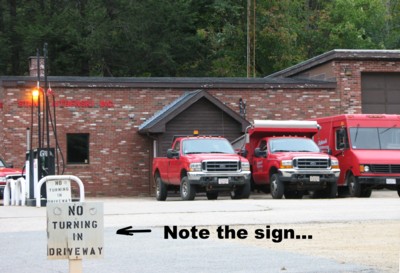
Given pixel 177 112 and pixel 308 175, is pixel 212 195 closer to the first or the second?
pixel 308 175

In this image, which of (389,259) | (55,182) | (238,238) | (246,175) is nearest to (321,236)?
(238,238)

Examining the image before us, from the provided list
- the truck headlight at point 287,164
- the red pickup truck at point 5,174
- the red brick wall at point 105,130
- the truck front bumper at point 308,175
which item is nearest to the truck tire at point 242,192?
the truck front bumper at point 308,175

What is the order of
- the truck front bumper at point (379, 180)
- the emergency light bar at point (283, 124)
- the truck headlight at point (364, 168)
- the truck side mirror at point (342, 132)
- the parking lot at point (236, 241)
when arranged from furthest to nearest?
the emergency light bar at point (283, 124) → the truck side mirror at point (342, 132) → the truck headlight at point (364, 168) → the truck front bumper at point (379, 180) → the parking lot at point (236, 241)

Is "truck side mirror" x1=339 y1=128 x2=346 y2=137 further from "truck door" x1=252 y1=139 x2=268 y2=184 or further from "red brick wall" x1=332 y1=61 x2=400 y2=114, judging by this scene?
"red brick wall" x1=332 y1=61 x2=400 y2=114

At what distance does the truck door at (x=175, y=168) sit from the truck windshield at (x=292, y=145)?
3001 millimetres

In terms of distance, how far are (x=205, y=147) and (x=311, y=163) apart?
334 centimetres

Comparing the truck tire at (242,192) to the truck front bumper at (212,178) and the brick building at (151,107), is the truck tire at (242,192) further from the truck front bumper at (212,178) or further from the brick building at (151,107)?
the brick building at (151,107)

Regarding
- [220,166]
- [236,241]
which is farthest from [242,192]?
[236,241]

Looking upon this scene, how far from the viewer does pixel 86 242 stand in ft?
28.3

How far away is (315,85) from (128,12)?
736 inches

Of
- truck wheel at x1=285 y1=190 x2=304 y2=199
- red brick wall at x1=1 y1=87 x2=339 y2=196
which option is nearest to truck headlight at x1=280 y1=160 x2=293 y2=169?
truck wheel at x1=285 y1=190 x2=304 y2=199

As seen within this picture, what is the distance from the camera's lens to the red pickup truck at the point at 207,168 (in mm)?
28234

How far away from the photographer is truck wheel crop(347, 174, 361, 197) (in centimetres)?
2986

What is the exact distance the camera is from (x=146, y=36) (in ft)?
181
